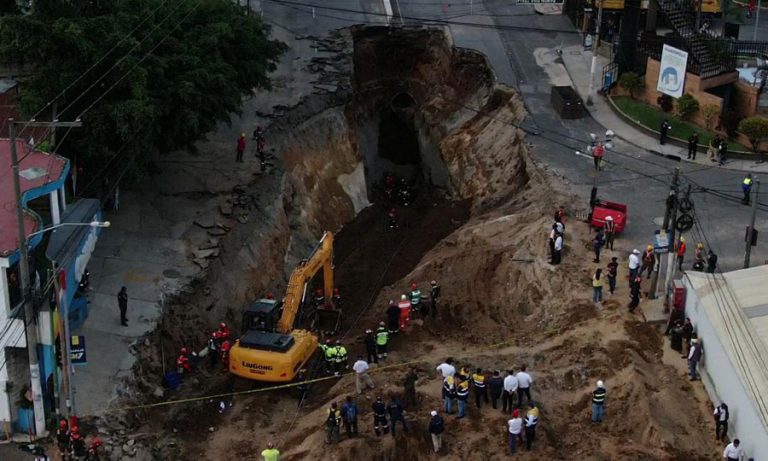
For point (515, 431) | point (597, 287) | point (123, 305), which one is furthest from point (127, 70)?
point (515, 431)

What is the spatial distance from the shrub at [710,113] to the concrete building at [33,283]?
30.2 meters

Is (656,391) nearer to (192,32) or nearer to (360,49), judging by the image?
(192,32)

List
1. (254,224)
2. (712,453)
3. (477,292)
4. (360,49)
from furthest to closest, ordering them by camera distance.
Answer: (360,49) < (254,224) < (477,292) < (712,453)

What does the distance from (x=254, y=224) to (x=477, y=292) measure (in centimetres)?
1024

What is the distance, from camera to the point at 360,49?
225ft

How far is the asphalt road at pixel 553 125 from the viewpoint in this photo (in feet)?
148

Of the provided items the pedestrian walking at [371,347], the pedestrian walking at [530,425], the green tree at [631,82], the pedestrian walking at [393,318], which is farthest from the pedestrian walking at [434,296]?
the green tree at [631,82]

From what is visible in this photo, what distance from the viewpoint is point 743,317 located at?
116 ft

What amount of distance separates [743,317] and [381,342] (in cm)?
1219

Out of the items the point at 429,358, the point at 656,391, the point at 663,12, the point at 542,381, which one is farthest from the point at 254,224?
Answer: the point at 663,12

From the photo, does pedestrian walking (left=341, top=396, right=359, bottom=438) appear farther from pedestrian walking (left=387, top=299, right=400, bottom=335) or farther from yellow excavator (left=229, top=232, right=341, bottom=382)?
pedestrian walking (left=387, top=299, right=400, bottom=335)

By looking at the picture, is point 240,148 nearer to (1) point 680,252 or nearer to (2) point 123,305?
(2) point 123,305

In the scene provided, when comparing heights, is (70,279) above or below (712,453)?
above

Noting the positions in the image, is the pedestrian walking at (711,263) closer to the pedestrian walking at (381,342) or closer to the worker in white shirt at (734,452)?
the worker in white shirt at (734,452)
